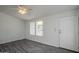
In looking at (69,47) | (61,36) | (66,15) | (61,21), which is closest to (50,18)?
(61,21)

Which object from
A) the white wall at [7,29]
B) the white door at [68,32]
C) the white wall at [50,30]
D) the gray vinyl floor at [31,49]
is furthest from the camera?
the white wall at [7,29]

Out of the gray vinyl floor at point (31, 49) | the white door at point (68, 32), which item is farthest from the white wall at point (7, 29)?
the white door at point (68, 32)

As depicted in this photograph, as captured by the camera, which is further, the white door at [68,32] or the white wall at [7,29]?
the white wall at [7,29]

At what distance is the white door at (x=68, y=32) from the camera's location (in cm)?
207

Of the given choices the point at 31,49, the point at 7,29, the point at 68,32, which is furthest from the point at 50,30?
the point at 7,29

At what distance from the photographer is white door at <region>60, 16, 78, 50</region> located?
2.07 meters

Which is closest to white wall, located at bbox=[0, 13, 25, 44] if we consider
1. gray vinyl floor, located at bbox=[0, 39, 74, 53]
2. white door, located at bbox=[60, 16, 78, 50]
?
gray vinyl floor, located at bbox=[0, 39, 74, 53]

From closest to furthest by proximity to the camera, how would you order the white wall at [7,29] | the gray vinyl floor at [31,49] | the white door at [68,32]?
the gray vinyl floor at [31,49], the white door at [68,32], the white wall at [7,29]

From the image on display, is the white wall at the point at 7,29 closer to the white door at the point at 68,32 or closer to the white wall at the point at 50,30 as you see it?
the white wall at the point at 50,30

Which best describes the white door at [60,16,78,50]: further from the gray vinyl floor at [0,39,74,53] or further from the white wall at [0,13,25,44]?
the white wall at [0,13,25,44]

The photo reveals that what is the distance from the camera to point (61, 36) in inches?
99.5
